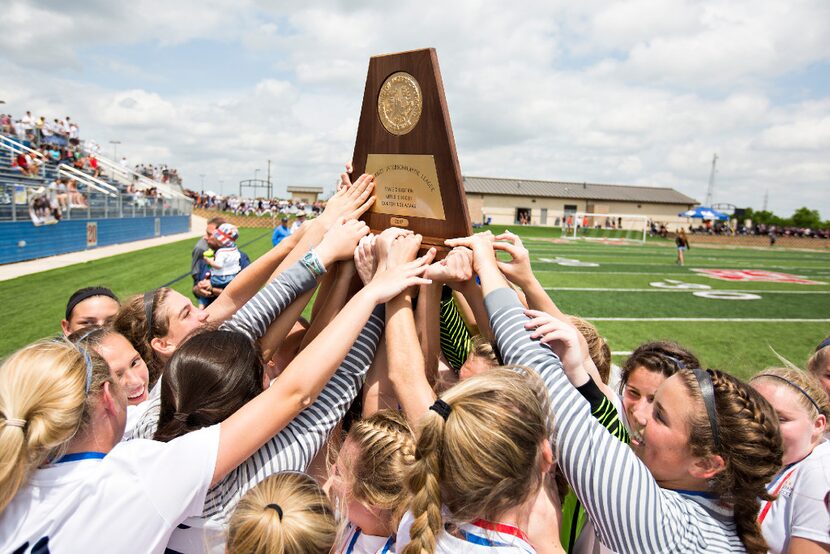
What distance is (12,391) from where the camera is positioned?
1204 millimetres

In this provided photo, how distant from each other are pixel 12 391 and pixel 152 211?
95.0 feet

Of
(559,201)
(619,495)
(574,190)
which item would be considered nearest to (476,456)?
(619,495)

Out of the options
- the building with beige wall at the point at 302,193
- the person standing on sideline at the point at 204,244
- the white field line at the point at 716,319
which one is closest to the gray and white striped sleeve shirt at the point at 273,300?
the person standing on sideline at the point at 204,244

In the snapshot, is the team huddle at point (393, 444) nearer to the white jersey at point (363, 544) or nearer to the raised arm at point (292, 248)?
the white jersey at point (363, 544)

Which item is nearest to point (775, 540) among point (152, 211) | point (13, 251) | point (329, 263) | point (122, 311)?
point (329, 263)

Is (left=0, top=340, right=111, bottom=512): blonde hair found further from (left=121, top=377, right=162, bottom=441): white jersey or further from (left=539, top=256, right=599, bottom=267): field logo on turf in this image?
(left=539, top=256, right=599, bottom=267): field logo on turf

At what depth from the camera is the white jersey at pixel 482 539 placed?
1.18 meters

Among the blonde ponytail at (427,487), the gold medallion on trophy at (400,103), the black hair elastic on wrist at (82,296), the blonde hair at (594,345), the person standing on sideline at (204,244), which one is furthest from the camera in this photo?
the person standing on sideline at (204,244)

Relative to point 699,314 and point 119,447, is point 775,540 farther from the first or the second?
point 699,314

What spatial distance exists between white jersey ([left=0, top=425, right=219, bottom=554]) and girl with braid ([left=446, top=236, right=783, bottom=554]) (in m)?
0.76

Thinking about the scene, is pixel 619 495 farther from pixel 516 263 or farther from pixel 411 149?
pixel 411 149

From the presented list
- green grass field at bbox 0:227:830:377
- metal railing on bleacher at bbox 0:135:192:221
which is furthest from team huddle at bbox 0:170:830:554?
metal railing on bleacher at bbox 0:135:192:221

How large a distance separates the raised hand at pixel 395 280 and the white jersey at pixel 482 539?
0.68m

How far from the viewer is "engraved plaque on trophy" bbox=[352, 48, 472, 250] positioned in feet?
5.81
